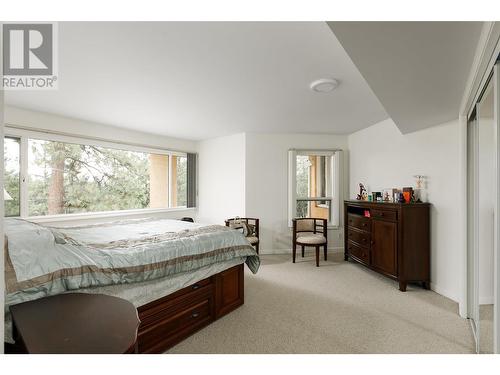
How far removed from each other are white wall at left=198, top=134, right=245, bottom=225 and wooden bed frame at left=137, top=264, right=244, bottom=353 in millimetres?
2283

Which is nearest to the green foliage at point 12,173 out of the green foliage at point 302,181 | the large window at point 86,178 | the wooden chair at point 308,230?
the large window at point 86,178

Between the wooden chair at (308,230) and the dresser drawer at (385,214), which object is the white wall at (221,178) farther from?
the dresser drawer at (385,214)

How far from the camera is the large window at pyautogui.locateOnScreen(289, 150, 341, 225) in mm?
4801

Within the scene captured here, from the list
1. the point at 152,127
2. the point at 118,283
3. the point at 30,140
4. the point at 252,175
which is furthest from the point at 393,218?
the point at 30,140

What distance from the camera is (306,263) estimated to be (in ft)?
13.5

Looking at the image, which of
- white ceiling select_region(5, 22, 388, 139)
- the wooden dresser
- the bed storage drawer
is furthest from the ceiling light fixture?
the bed storage drawer

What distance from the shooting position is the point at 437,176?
305 cm

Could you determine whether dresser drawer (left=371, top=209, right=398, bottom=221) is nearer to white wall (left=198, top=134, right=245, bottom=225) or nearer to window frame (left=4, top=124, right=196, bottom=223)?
white wall (left=198, top=134, right=245, bottom=225)

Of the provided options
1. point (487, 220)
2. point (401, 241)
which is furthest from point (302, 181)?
point (487, 220)

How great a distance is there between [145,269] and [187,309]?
594mm

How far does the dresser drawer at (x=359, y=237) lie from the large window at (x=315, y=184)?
2.64 ft

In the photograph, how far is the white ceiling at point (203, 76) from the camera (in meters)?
1.72

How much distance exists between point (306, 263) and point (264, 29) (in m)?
3.46

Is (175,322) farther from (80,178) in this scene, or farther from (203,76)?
(80,178)
